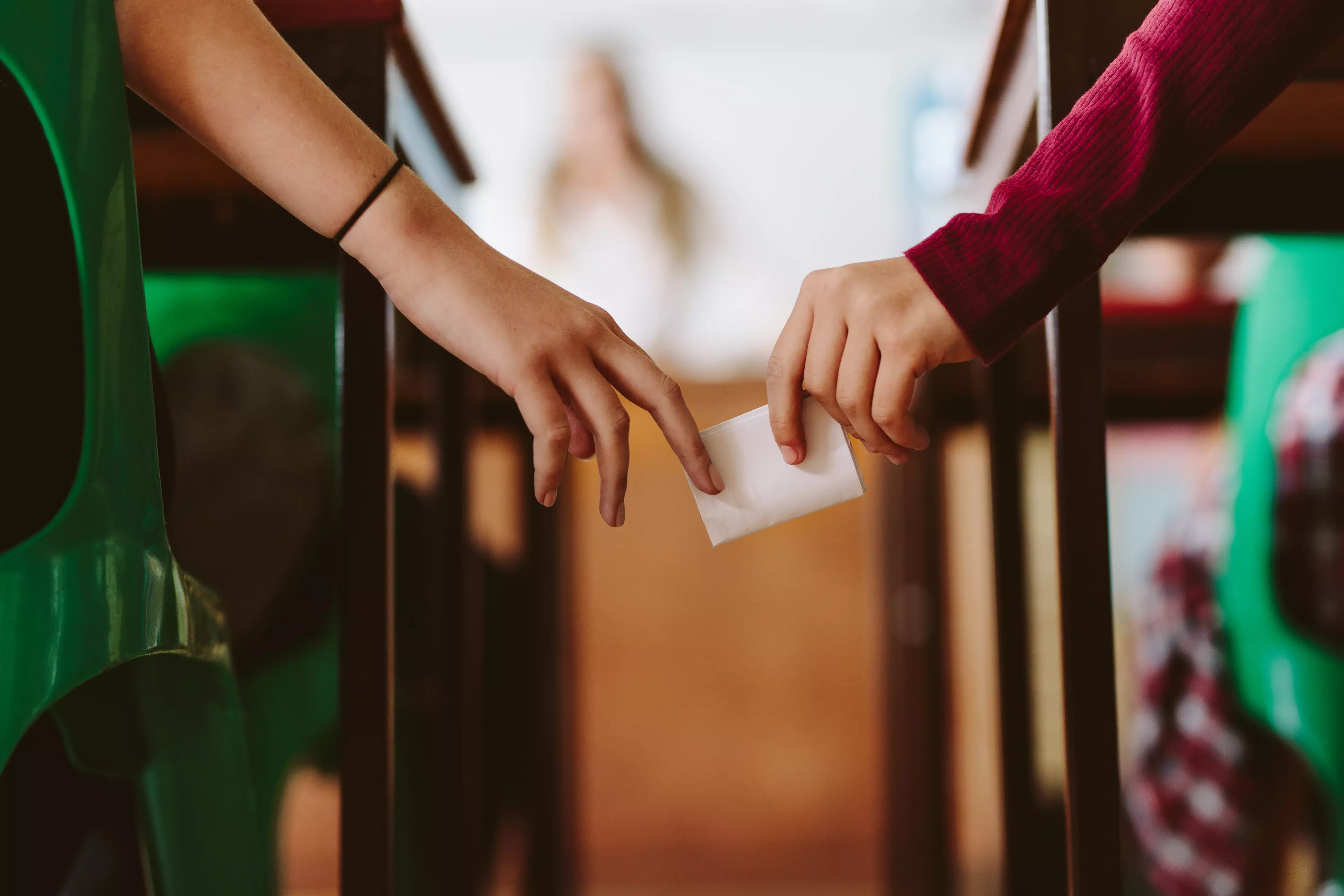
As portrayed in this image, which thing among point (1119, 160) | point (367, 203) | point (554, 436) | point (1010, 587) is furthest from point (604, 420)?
point (1010, 587)

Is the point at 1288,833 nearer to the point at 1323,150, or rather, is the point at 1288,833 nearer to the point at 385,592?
the point at 1323,150

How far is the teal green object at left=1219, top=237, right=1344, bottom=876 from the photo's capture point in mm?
723

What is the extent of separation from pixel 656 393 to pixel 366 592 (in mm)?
219

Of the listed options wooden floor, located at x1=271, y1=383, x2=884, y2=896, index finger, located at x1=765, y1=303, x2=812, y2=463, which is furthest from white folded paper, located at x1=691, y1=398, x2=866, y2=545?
wooden floor, located at x1=271, y1=383, x2=884, y2=896

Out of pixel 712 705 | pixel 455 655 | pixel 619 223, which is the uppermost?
pixel 619 223

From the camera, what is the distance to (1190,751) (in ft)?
2.89

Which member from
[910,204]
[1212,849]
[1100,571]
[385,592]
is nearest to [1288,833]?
[1212,849]

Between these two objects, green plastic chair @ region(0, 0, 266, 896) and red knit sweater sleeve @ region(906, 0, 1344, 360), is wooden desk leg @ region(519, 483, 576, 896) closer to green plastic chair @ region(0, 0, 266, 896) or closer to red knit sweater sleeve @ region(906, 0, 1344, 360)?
green plastic chair @ region(0, 0, 266, 896)

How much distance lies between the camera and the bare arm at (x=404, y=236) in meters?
0.41

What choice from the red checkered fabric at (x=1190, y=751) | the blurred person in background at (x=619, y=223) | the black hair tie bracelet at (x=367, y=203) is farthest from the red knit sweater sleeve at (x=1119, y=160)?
the blurred person in background at (x=619, y=223)

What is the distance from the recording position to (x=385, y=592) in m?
0.53

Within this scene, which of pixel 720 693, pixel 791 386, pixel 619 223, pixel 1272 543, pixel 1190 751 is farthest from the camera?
pixel 619 223

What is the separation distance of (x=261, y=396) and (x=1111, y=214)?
0.71 m

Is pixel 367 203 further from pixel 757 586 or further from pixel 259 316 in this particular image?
pixel 757 586
